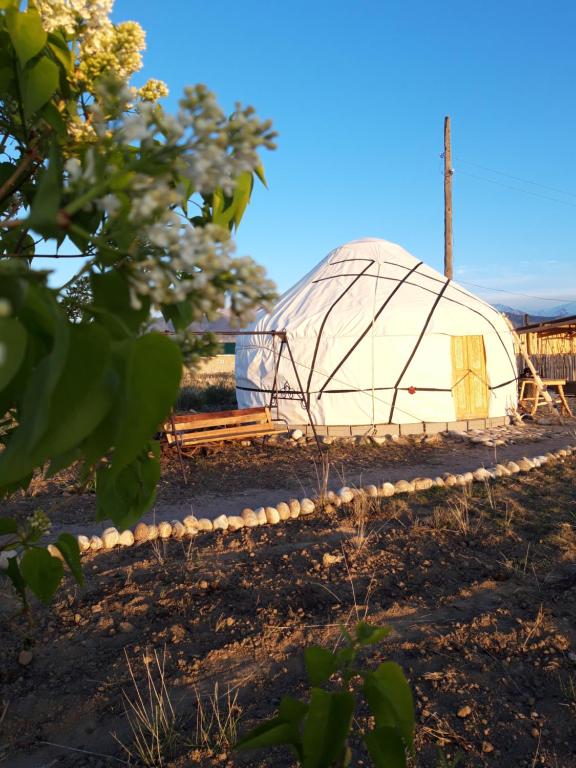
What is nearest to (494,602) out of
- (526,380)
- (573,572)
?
(573,572)

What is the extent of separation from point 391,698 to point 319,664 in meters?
0.11

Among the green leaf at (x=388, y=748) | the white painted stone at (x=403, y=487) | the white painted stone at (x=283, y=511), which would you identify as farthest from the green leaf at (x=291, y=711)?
the white painted stone at (x=403, y=487)

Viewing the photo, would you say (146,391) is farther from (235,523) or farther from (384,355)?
(384,355)

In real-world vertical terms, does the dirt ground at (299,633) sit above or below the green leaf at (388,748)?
below

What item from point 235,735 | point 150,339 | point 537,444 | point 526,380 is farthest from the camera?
point 526,380

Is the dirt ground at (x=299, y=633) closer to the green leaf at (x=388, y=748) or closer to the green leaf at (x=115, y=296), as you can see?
the green leaf at (x=388, y=748)

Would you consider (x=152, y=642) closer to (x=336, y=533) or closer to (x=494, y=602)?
(x=494, y=602)

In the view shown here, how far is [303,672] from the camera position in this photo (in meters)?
2.86

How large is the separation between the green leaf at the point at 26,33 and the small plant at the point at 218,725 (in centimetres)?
207

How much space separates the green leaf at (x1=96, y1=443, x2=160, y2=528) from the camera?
1049 millimetres

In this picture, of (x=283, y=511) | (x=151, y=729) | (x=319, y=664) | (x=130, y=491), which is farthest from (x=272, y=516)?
Result: (x=319, y=664)

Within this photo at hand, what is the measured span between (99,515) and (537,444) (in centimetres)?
989

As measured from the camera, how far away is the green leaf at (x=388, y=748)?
3.15 ft

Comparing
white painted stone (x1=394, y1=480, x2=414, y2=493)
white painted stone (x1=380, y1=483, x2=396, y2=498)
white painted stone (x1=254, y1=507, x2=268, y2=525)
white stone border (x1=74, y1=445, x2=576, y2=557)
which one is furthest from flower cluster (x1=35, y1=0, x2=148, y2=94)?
white painted stone (x1=394, y1=480, x2=414, y2=493)
